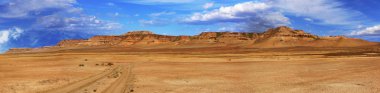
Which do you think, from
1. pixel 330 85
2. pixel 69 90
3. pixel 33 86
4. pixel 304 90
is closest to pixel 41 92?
pixel 69 90

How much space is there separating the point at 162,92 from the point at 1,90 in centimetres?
A: 662

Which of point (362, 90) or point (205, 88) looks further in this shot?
point (205, 88)

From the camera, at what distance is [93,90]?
1852cm

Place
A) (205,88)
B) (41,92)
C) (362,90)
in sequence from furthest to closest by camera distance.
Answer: (205,88), (362,90), (41,92)

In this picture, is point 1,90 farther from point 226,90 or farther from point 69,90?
point 226,90

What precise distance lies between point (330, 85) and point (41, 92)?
12959 millimetres

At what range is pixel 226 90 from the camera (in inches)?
776

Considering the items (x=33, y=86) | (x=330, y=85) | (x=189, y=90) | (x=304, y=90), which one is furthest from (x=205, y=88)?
(x=33, y=86)

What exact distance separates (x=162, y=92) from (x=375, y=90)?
8.80 meters

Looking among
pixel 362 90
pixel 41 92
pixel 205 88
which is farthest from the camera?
pixel 205 88

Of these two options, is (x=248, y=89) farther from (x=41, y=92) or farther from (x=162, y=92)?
(x=41, y=92)

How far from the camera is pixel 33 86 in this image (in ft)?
68.2

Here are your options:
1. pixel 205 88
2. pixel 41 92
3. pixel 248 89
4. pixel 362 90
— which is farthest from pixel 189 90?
pixel 362 90

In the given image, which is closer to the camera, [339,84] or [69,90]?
[69,90]
